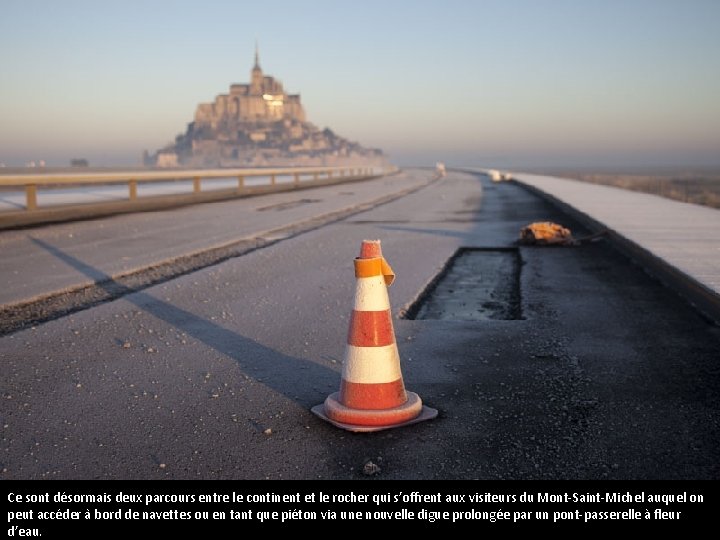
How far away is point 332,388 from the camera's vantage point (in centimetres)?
562

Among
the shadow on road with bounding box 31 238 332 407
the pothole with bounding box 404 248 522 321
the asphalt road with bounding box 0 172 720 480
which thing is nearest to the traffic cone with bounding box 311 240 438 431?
the asphalt road with bounding box 0 172 720 480

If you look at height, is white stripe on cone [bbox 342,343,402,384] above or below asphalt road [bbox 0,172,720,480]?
above

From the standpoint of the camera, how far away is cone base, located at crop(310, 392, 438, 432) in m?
4.80

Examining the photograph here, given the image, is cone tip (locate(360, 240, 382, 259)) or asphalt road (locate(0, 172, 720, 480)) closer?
asphalt road (locate(0, 172, 720, 480))

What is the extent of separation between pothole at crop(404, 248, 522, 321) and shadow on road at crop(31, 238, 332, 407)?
78.6 inches

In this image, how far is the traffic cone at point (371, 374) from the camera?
15.9ft

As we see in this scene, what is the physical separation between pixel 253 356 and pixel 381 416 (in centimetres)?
196

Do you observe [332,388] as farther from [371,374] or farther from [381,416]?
[381,416]
